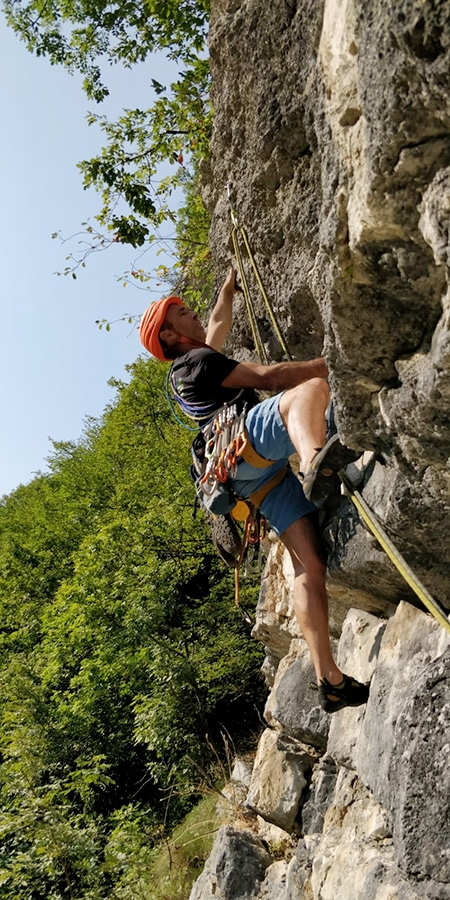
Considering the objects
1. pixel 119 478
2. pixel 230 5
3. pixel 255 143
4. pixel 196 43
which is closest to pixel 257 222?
pixel 255 143

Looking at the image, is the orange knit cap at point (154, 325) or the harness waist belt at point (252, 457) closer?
the harness waist belt at point (252, 457)

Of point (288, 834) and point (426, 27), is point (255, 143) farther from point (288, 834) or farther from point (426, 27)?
point (288, 834)

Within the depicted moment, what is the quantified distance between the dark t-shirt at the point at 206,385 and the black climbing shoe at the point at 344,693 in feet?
4.51

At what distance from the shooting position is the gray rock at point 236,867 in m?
4.11

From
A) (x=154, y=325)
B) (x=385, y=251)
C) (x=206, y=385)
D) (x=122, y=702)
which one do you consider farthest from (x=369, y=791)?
(x=122, y=702)

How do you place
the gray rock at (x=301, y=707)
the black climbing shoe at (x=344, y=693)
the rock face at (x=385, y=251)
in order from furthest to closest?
the gray rock at (x=301, y=707) → the black climbing shoe at (x=344, y=693) → the rock face at (x=385, y=251)

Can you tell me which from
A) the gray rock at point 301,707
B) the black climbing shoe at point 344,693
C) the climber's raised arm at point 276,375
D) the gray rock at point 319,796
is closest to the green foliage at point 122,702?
the gray rock at point 319,796

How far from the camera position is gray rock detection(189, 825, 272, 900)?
4.11 metres

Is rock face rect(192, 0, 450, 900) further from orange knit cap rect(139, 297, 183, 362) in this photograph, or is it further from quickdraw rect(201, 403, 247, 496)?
orange knit cap rect(139, 297, 183, 362)

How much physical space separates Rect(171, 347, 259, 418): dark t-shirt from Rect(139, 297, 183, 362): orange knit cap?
41 cm

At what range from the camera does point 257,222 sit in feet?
13.0

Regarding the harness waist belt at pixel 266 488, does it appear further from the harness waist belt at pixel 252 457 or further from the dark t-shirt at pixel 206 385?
the dark t-shirt at pixel 206 385

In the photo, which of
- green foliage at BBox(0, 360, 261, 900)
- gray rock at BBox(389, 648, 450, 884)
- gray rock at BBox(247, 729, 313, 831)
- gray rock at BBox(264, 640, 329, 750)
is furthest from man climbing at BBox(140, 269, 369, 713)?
green foliage at BBox(0, 360, 261, 900)

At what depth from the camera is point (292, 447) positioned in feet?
9.80
